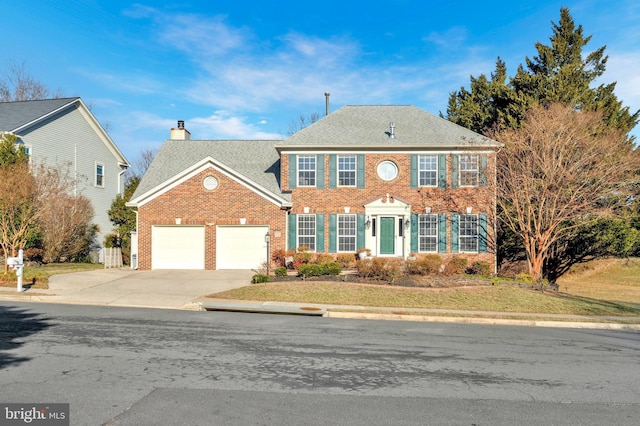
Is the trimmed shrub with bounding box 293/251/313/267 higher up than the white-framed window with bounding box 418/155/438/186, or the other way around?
the white-framed window with bounding box 418/155/438/186

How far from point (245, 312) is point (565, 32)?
93.6 ft

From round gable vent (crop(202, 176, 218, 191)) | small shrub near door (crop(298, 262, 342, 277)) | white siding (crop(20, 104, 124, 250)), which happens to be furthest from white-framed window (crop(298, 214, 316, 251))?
white siding (crop(20, 104, 124, 250))

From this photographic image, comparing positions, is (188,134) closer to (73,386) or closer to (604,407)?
(73,386)

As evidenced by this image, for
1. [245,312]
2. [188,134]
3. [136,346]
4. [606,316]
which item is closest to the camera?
[136,346]

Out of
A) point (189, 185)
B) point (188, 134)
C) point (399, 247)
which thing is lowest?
point (399, 247)

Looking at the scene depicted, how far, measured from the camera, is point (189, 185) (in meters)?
22.7

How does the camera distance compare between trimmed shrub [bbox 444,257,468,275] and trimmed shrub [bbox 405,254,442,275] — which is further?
trimmed shrub [bbox 444,257,468,275]

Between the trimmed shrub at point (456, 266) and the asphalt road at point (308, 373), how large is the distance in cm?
871

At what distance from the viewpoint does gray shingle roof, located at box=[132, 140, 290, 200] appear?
81.6 ft

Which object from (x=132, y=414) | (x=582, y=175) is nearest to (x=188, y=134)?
(x=582, y=175)

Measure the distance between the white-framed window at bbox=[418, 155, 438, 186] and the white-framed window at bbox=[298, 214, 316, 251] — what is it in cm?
576

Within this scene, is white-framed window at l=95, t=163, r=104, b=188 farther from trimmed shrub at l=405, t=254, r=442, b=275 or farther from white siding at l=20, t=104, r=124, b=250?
trimmed shrub at l=405, t=254, r=442, b=275

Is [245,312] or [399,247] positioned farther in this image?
[399,247]

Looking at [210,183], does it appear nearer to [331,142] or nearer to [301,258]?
[301,258]
